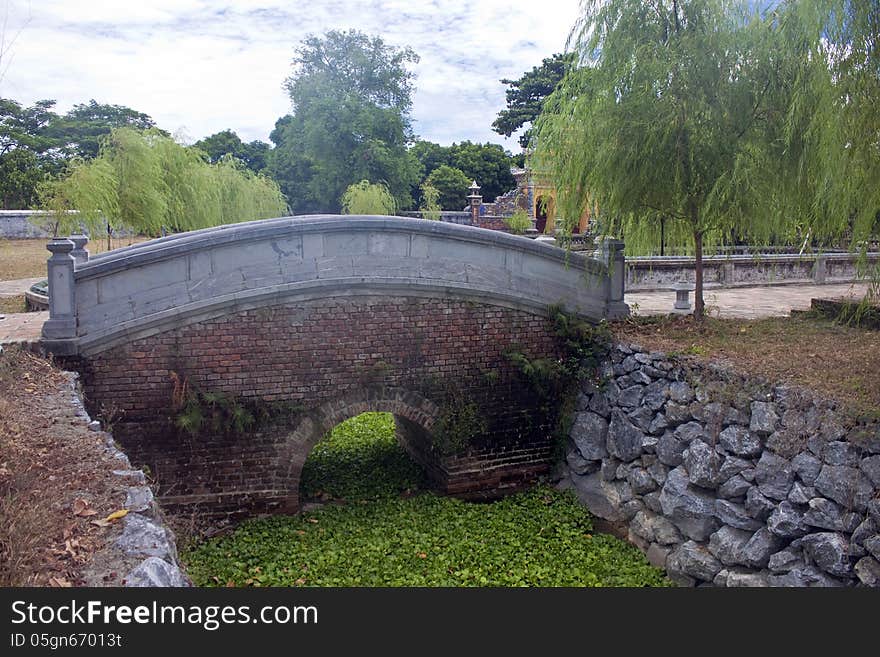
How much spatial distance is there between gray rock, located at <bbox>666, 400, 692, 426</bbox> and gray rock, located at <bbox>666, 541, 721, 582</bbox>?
4.41ft

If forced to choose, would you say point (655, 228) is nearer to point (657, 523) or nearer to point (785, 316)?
point (785, 316)

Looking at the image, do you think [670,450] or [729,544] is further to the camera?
[670,450]

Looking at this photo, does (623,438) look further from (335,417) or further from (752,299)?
(752,299)

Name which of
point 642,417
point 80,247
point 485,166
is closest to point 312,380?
point 642,417

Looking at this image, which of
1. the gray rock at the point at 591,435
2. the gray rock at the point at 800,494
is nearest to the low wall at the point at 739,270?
the gray rock at the point at 591,435

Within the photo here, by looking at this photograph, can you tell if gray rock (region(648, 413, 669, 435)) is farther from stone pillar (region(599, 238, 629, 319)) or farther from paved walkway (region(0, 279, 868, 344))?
paved walkway (region(0, 279, 868, 344))

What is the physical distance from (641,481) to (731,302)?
623 centimetres

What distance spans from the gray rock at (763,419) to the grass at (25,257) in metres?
16.7

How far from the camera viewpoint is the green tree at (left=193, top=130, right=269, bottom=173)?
5025cm

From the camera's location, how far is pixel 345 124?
3622 cm

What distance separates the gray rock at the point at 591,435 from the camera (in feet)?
30.3

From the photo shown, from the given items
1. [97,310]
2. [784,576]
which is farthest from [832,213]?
[97,310]

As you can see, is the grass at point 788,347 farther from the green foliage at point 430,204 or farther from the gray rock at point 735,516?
the green foliage at point 430,204

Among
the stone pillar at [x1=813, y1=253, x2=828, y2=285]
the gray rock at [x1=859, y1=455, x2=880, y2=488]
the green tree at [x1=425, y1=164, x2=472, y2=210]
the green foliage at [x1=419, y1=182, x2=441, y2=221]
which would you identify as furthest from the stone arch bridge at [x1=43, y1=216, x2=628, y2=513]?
the green tree at [x1=425, y1=164, x2=472, y2=210]
